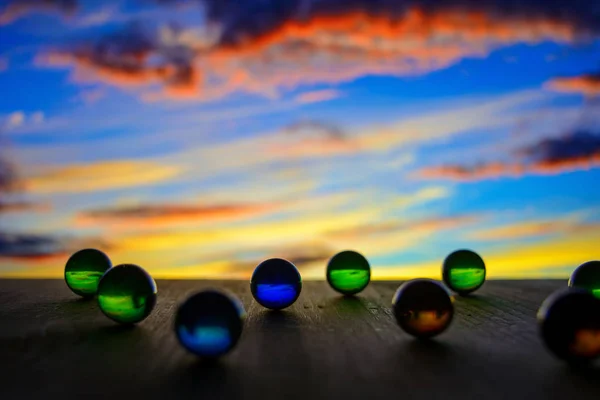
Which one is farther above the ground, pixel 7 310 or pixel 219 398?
pixel 7 310

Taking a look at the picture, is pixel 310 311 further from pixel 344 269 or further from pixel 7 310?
pixel 7 310

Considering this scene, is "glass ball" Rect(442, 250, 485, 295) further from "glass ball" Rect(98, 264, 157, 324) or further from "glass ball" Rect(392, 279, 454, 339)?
"glass ball" Rect(98, 264, 157, 324)

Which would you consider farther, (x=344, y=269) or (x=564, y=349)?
(x=344, y=269)

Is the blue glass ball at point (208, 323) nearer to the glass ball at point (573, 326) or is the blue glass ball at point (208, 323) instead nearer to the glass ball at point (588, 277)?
the glass ball at point (573, 326)

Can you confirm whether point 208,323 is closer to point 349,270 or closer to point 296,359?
point 296,359

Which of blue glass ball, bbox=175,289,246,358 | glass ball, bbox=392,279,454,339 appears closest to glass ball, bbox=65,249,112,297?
blue glass ball, bbox=175,289,246,358

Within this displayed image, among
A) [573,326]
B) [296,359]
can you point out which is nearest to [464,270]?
[573,326]

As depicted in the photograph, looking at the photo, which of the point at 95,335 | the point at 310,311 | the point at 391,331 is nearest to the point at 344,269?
the point at 310,311

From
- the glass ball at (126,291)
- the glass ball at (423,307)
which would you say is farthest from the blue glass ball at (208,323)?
the glass ball at (423,307)
